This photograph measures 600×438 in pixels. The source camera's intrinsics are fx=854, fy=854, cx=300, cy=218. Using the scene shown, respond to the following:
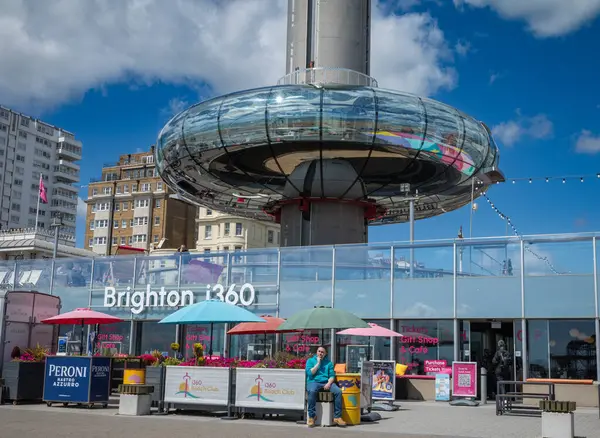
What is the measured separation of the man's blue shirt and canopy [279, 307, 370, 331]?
2194mm

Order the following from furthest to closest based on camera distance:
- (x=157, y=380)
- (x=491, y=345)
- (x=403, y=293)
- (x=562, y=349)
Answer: (x=403, y=293)
(x=491, y=345)
(x=562, y=349)
(x=157, y=380)

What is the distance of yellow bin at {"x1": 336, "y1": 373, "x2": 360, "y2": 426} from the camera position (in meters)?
17.4

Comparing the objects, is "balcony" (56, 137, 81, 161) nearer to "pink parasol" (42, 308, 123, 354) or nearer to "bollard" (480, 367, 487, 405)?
"pink parasol" (42, 308, 123, 354)

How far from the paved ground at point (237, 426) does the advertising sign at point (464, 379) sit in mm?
4306

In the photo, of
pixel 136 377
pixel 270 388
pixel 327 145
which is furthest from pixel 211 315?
pixel 327 145

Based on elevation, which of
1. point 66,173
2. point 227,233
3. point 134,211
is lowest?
point 227,233

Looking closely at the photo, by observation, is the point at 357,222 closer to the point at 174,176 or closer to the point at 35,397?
the point at 174,176

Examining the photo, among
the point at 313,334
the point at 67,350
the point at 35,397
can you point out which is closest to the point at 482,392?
the point at 313,334

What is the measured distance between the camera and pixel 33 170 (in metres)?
136

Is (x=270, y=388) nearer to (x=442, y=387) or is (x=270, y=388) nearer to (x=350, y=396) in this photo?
(x=350, y=396)

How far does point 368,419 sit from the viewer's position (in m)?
18.1

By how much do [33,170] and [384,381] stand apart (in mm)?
121611

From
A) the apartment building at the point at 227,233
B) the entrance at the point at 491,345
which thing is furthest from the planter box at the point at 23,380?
the apartment building at the point at 227,233

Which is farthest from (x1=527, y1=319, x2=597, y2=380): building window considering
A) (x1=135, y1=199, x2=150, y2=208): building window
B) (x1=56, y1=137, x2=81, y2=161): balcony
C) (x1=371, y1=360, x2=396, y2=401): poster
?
(x1=56, y1=137, x2=81, y2=161): balcony
